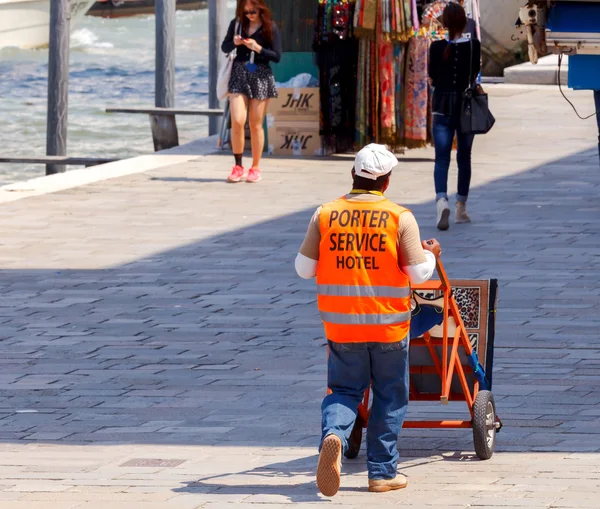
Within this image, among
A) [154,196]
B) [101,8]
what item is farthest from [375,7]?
[101,8]

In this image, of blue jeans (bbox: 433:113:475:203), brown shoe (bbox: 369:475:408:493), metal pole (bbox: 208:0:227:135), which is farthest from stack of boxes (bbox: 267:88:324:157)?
brown shoe (bbox: 369:475:408:493)

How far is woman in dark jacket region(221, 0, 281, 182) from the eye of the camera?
45.8 feet

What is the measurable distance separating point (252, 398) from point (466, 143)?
4919 millimetres

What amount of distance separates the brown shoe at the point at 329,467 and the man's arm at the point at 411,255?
696mm

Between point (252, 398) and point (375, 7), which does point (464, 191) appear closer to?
point (375, 7)

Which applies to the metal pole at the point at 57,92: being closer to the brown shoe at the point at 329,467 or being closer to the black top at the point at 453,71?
the black top at the point at 453,71

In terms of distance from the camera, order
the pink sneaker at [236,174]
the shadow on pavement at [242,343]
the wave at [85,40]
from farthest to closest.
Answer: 1. the wave at [85,40]
2. the pink sneaker at [236,174]
3. the shadow on pavement at [242,343]

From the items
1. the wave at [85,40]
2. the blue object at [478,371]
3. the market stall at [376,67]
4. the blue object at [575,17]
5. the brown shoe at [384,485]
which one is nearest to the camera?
the brown shoe at [384,485]

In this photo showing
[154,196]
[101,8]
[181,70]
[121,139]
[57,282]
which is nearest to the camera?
[57,282]

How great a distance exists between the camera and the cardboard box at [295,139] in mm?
15859

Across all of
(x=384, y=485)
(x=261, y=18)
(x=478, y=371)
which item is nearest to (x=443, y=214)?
(x=261, y=18)

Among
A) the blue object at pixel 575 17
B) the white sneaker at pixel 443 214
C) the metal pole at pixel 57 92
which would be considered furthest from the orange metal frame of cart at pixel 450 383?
the metal pole at pixel 57 92

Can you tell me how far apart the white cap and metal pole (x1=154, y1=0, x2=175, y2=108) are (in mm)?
14564

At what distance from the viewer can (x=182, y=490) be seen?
19.1ft
